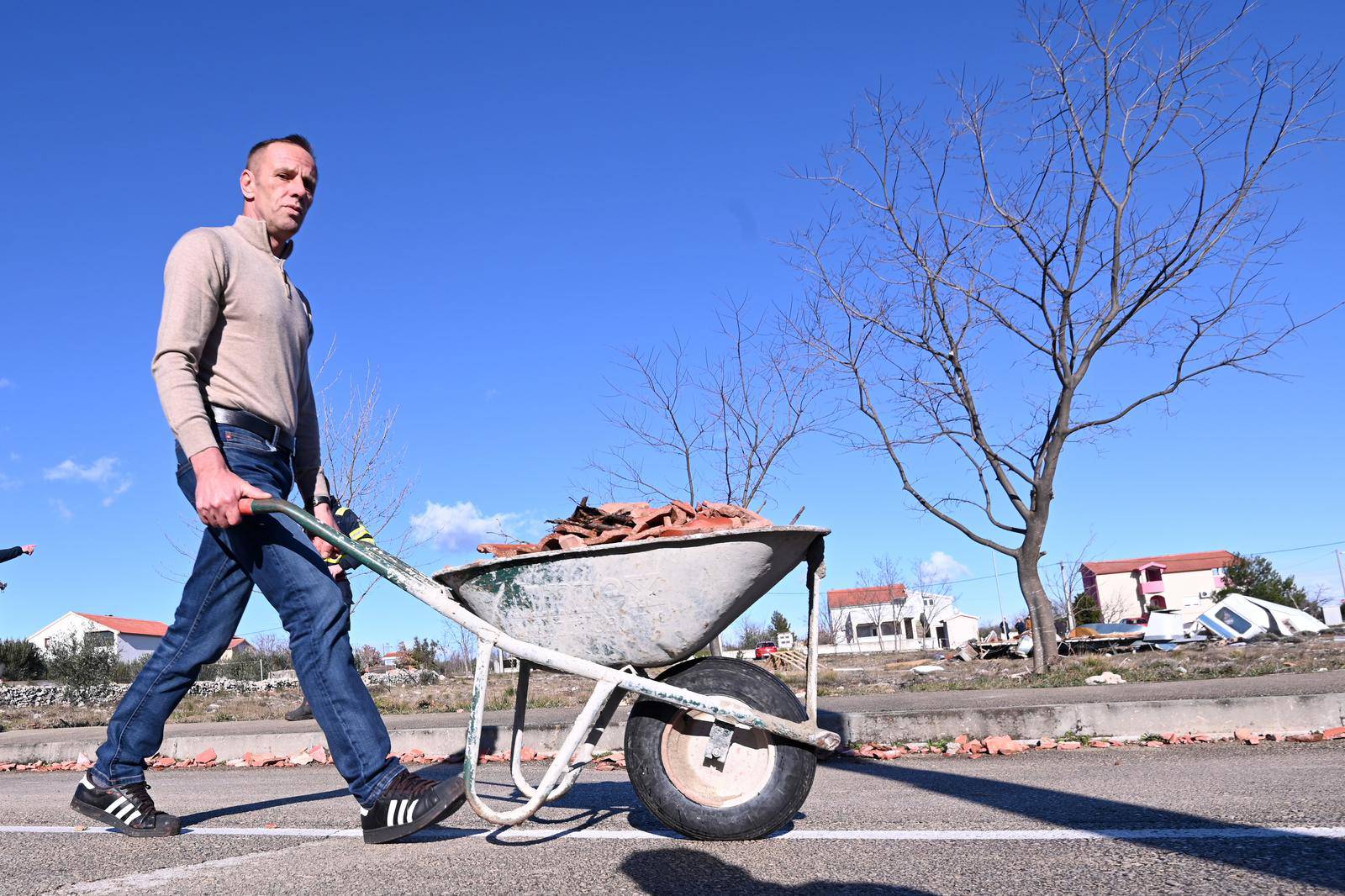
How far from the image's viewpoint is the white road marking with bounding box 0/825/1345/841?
2.59m

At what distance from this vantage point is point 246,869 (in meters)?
2.66

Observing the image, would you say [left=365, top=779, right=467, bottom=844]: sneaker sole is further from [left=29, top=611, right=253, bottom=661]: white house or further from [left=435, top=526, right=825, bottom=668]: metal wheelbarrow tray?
[left=29, top=611, right=253, bottom=661]: white house

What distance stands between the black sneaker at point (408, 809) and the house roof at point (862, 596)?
7514cm

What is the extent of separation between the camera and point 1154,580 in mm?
73938

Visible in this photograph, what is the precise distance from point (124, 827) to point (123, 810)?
0.20 feet

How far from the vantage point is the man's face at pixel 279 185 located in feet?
10.8

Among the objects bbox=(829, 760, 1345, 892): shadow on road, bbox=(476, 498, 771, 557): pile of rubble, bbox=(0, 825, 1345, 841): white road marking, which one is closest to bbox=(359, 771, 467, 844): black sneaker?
bbox=(0, 825, 1345, 841): white road marking

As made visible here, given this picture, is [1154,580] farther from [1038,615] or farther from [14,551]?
[14,551]

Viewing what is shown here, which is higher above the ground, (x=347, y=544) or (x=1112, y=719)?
(x=347, y=544)

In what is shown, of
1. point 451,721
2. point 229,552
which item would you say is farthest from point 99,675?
point 229,552

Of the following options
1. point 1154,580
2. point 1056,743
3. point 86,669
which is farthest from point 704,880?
point 1154,580

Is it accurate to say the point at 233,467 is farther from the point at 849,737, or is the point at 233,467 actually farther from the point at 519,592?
the point at 849,737

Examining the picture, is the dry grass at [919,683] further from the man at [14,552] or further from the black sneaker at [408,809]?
the black sneaker at [408,809]

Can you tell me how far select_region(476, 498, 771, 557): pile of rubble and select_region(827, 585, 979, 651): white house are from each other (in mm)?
71004
